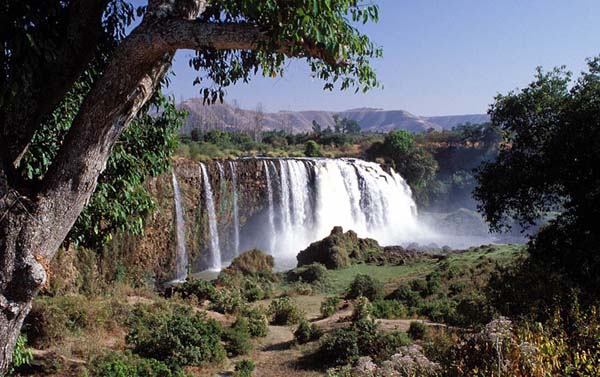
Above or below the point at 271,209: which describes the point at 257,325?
below

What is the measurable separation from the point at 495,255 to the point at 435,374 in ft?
67.5

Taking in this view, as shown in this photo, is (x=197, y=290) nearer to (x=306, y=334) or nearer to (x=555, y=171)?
(x=306, y=334)

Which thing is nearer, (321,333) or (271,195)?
(321,333)

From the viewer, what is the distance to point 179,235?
20594 millimetres

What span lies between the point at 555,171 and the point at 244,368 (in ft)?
23.5

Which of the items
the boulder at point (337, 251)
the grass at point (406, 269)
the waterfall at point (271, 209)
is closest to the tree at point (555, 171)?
the grass at point (406, 269)

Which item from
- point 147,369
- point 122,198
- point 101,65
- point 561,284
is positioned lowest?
point 147,369

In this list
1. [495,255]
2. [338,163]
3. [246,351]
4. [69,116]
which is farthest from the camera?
[338,163]

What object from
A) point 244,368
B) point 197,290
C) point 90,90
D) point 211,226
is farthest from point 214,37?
point 211,226

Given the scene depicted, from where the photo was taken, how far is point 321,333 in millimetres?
10961

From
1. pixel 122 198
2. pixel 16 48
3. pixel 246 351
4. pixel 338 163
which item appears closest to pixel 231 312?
pixel 246 351

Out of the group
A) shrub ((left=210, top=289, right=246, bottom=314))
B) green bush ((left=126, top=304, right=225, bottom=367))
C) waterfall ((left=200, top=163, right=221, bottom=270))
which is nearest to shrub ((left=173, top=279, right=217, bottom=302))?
shrub ((left=210, top=289, right=246, bottom=314))

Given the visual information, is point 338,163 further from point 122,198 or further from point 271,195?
point 122,198

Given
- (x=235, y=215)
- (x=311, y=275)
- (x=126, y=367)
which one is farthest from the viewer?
(x=235, y=215)
